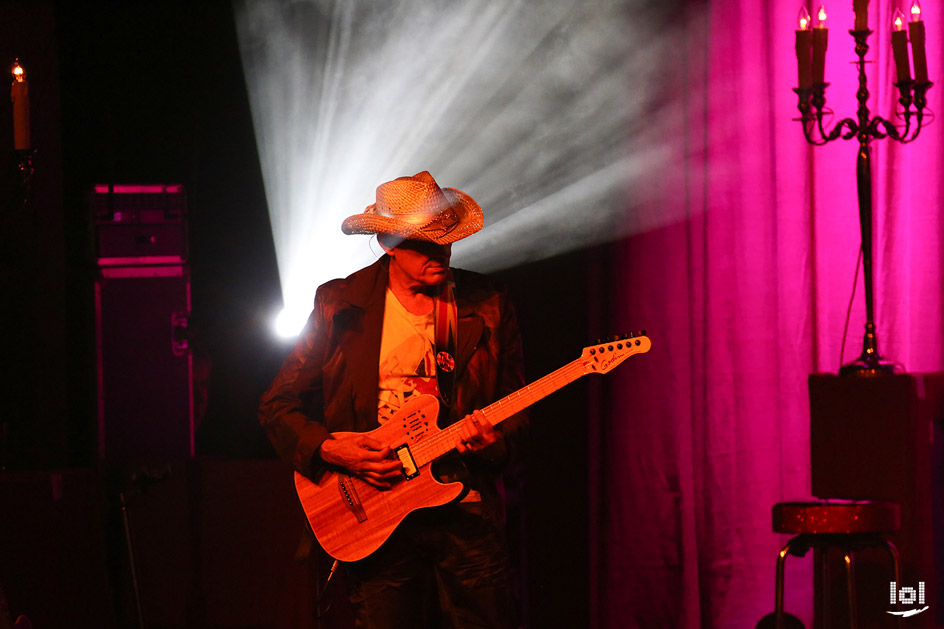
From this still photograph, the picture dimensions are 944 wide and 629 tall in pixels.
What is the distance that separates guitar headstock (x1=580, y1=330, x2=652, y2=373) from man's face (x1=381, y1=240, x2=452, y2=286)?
0.37m

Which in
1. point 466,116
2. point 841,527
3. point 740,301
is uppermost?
point 466,116

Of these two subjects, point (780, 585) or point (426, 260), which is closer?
point (426, 260)

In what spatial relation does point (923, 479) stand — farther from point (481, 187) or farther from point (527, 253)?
point (481, 187)

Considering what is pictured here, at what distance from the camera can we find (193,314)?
412 cm

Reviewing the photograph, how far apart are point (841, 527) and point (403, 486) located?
123 cm

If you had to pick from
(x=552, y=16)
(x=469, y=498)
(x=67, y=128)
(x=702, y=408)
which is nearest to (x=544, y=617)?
(x=702, y=408)

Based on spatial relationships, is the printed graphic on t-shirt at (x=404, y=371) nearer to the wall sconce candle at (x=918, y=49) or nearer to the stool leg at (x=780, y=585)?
the stool leg at (x=780, y=585)

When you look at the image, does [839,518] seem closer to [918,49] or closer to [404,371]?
[404,371]

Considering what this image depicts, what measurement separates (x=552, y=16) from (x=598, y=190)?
25.9 inches

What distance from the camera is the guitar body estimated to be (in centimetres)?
216

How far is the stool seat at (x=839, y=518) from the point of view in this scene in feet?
8.68

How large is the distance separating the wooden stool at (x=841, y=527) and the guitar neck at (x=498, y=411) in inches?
34.8

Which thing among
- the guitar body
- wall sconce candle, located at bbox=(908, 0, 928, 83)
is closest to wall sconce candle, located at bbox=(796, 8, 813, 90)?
wall sconce candle, located at bbox=(908, 0, 928, 83)

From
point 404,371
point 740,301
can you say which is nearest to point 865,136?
point 740,301
